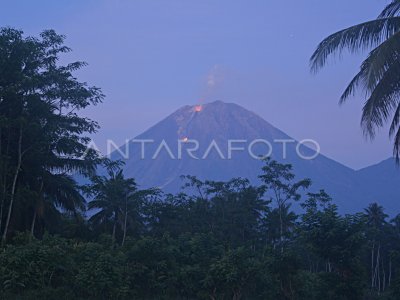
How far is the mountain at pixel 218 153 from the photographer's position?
5531 inches

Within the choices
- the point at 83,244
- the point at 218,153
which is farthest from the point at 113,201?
the point at 218,153

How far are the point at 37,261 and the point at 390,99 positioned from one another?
6930 millimetres

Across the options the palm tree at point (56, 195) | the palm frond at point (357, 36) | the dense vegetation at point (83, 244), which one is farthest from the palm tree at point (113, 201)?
the palm frond at point (357, 36)

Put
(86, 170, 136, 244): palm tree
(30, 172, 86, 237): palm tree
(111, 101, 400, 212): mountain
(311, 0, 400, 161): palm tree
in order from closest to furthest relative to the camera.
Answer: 1. (311, 0, 400, 161): palm tree
2. (30, 172, 86, 237): palm tree
3. (86, 170, 136, 244): palm tree
4. (111, 101, 400, 212): mountain

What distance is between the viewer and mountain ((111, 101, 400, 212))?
140500 mm

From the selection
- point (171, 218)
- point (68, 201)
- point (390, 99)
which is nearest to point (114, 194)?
point (171, 218)

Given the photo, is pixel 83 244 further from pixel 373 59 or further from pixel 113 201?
pixel 113 201

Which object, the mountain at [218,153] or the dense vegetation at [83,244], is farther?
the mountain at [218,153]

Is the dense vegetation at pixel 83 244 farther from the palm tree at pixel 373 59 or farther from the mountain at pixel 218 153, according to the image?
the mountain at pixel 218 153

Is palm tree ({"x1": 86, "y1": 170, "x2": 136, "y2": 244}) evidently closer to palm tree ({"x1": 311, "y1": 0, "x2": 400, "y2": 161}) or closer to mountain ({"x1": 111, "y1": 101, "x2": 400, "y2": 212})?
palm tree ({"x1": 311, "y1": 0, "x2": 400, "y2": 161})

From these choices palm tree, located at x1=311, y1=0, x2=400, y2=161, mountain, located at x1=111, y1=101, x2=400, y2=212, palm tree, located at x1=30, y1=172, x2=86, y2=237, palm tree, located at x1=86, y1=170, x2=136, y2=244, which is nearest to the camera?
palm tree, located at x1=311, y1=0, x2=400, y2=161

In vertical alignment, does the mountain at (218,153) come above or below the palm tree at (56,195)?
above

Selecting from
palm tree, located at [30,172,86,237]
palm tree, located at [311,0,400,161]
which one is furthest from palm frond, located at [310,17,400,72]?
palm tree, located at [30,172,86,237]

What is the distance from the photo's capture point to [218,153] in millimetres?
157375
